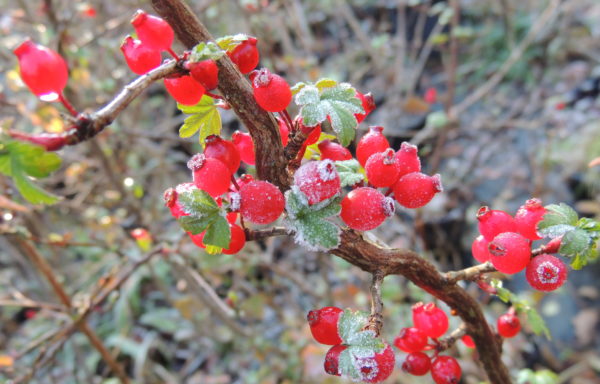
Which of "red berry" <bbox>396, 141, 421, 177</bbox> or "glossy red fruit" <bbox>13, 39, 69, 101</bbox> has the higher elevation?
"glossy red fruit" <bbox>13, 39, 69, 101</bbox>

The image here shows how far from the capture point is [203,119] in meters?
0.89

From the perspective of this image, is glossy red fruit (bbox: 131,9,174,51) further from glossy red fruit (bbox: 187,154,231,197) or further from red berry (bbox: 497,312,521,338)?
red berry (bbox: 497,312,521,338)

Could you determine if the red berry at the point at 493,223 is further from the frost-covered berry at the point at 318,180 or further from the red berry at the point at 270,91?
the red berry at the point at 270,91

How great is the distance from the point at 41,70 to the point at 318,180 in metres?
0.48

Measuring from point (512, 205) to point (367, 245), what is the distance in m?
3.88

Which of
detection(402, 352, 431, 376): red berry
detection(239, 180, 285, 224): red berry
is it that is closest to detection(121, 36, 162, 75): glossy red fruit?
detection(239, 180, 285, 224): red berry

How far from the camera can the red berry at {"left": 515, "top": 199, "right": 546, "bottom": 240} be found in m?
0.88

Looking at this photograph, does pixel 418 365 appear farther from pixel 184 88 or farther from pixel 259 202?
pixel 184 88

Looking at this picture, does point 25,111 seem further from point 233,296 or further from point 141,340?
point 233,296

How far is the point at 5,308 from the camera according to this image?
3.99 metres

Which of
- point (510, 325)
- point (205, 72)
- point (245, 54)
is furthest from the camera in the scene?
point (510, 325)

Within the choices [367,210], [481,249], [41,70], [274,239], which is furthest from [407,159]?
[274,239]

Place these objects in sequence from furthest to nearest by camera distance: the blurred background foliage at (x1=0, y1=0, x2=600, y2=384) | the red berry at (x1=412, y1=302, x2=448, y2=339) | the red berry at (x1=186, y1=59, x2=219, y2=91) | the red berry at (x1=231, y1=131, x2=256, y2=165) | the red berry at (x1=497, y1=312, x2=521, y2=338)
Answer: the blurred background foliage at (x1=0, y1=0, x2=600, y2=384) < the red berry at (x1=497, y1=312, x2=521, y2=338) < the red berry at (x1=412, y1=302, x2=448, y2=339) < the red berry at (x1=231, y1=131, x2=256, y2=165) < the red berry at (x1=186, y1=59, x2=219, y2=91)

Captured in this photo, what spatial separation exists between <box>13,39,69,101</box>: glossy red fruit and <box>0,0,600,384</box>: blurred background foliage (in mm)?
1109
